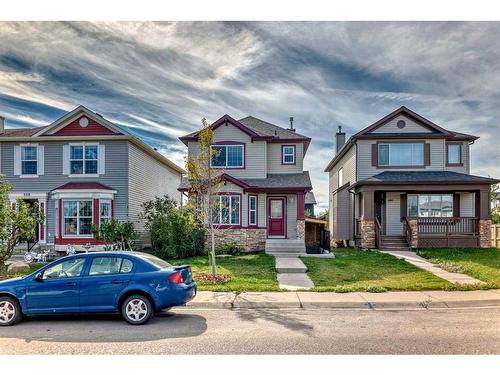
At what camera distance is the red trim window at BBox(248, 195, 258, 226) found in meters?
18.7

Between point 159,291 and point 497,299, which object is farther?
point 497,299

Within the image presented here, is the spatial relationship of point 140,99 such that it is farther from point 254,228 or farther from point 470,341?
point 254,228

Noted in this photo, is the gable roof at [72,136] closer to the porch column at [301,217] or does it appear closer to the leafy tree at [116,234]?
the leafy tree at [116,234]

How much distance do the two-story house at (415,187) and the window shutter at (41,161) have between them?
14894mm

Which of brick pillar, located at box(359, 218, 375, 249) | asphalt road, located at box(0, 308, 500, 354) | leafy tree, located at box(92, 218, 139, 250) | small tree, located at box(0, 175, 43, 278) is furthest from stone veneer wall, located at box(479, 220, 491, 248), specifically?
small tree, located at box(0, 175, 43, 278)

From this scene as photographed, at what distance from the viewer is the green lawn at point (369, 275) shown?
32.4 ft

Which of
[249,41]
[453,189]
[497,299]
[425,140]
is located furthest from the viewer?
[425,140]

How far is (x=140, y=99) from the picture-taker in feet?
30.3

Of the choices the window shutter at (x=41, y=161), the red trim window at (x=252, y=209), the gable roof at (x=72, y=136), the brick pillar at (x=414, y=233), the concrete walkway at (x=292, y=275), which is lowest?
the concrete walkway at (x=292, y=275)

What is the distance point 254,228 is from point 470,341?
12.9 metres

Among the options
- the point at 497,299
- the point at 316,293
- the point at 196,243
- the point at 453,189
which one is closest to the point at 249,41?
the point at 316,293

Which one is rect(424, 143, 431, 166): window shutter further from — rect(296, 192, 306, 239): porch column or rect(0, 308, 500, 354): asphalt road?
rect(0, 308, 500, 354): asphalt road

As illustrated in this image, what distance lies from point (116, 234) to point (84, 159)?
4727 millimetres

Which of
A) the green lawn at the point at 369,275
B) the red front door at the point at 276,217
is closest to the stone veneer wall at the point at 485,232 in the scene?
the green lawn at the point at 369,275
